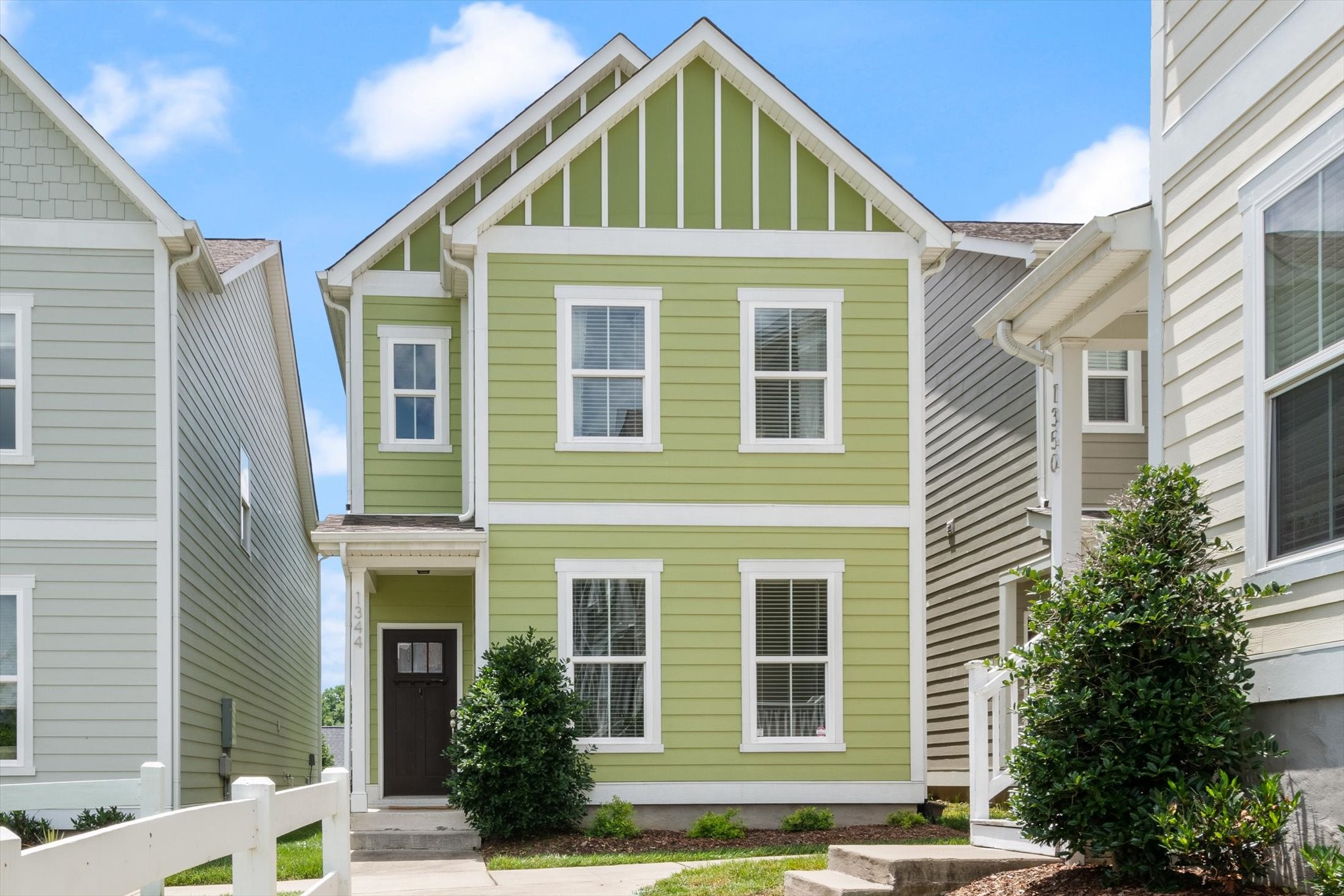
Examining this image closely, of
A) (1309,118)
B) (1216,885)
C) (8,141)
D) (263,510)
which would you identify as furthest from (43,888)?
(263,510)

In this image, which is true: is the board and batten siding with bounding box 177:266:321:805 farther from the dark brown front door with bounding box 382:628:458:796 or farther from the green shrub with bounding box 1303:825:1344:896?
the green shrub with bounding box 1303:825:1344:896

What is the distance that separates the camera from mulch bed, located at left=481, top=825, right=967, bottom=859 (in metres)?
13.1

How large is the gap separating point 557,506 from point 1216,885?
9.19m

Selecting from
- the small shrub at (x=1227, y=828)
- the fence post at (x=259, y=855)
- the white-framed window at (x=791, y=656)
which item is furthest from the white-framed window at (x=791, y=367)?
the fence post at (x=259, y=855)

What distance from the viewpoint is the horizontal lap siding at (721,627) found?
14.8 meters

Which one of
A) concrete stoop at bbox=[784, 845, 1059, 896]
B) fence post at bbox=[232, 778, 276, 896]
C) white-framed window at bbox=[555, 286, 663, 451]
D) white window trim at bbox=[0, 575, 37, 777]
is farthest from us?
white-framed window at bbox=[555, 286, 663, 451]

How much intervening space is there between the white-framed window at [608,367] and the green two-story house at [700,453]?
0.02 metres

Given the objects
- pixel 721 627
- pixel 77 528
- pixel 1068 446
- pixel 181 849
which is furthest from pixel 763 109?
pixel 181 849

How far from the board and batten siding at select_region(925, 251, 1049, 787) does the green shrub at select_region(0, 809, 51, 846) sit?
33.5ft

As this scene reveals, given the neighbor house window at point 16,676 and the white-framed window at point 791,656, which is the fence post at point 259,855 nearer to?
the neighbor house window at point 16,676

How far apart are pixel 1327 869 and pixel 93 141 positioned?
12763 millimetres

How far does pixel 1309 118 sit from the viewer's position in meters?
6.73

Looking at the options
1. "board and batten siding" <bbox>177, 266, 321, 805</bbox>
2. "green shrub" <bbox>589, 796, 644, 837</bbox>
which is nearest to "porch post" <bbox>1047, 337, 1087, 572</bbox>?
"green shrub" <bbox>589, 796, 644, 837</bbox>

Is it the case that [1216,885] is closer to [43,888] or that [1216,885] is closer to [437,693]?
[43,888]
